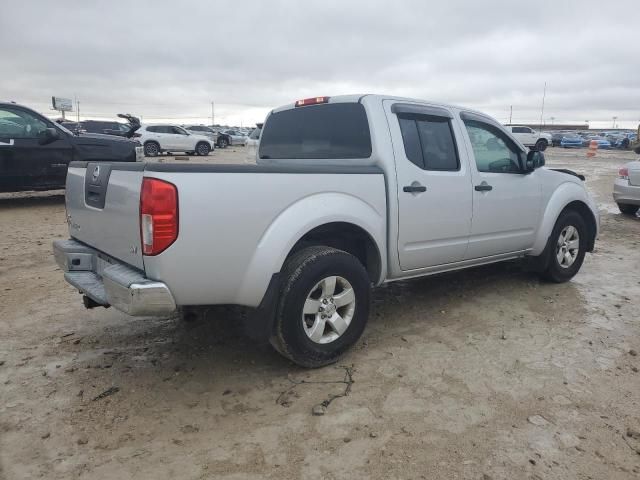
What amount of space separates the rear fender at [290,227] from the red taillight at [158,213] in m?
0.51

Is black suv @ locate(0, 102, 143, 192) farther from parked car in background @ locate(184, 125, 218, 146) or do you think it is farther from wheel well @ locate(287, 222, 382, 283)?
parked car in background @ locate(184, 125, 218, 146)

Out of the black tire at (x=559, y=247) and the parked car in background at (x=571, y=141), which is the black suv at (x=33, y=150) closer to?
the black tire at (x=559, y=247)

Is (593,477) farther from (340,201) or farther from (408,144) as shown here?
(408,144)

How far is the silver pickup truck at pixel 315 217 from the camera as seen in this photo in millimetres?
2713

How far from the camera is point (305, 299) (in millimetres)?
3139

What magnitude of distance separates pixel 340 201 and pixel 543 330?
6.88 feet

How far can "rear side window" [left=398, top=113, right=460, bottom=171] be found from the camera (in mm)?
3879

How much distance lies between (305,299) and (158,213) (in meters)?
1.05

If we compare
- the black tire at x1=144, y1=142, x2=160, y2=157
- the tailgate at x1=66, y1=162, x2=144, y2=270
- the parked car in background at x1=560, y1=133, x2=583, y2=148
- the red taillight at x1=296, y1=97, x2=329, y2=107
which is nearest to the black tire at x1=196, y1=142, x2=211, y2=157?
the black tire at x1=144, y1=142, x2=160, y2=157

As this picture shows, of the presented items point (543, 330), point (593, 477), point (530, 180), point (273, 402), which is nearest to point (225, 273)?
point (273, 402)

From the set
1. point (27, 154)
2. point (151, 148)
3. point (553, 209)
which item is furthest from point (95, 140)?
point (151, 148)

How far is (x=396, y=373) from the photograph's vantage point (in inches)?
130

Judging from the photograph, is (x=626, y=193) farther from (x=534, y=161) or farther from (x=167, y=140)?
(x=167, y=140)

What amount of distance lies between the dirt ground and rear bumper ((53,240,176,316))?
596mm
